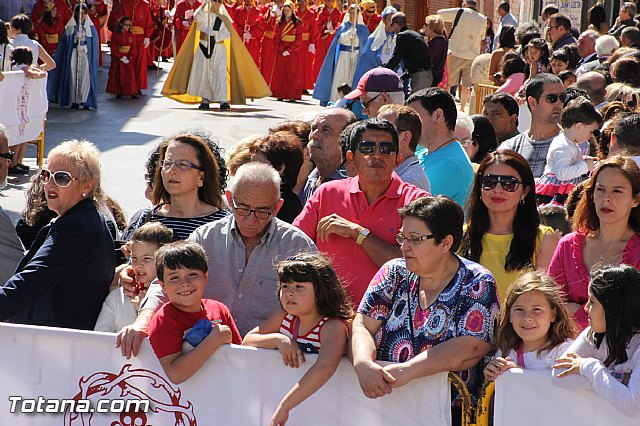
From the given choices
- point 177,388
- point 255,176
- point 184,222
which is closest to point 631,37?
point 184,222

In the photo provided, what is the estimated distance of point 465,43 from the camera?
18.9 meters

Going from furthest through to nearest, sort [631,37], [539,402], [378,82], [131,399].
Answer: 1. [631,37]
2. [378,82]
3. [131,399]
4. [539,402]

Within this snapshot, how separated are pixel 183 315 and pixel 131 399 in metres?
0.43

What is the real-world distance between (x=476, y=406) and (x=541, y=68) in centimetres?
792

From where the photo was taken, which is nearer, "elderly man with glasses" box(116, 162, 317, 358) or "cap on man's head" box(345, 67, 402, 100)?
"elderly man with glasses" box(116, 162, 317, 358)

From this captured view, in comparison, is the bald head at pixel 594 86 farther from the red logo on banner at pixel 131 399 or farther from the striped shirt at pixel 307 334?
the red logo on banner at pixel 131 399

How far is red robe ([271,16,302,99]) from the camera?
22.7 meters

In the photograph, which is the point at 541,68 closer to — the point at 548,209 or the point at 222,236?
the point at 548,209

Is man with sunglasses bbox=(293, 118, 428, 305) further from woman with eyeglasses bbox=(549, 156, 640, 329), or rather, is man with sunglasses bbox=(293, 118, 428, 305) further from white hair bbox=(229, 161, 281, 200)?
woman with eyeglasses bbox=(549, 156, 640, 329)

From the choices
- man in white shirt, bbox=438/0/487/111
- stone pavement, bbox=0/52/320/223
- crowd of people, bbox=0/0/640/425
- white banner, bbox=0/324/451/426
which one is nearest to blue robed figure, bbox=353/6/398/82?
man in white shirt, bbox=438/0/487/111

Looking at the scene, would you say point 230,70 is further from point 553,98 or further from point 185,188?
point 185,188

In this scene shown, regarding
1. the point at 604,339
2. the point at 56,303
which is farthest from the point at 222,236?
the point at 604,339

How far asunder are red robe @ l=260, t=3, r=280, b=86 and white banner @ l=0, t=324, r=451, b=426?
18996 mm

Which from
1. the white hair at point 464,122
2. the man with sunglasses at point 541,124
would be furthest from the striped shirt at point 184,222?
the white hair at point 464,122
